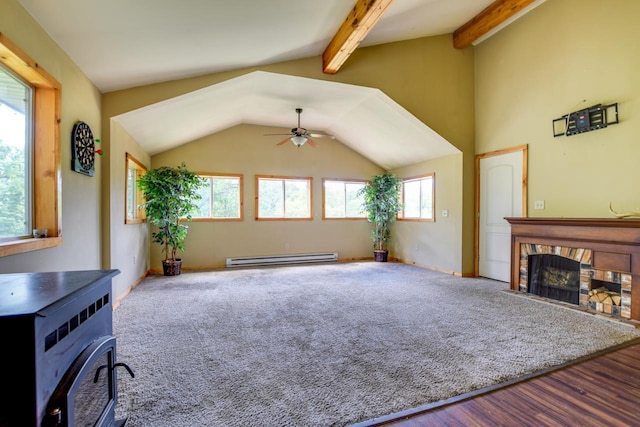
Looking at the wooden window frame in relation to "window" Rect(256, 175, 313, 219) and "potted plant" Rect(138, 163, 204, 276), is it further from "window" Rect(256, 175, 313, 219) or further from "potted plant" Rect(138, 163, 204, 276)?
"potted plant" Rect(138, 163, 204, 276)

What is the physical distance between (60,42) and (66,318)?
2.64 meters

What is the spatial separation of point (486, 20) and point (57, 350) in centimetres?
617

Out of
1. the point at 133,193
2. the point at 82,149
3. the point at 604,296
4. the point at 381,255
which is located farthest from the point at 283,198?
the point at 604,296

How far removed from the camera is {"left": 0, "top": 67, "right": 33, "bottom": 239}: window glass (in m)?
2.01

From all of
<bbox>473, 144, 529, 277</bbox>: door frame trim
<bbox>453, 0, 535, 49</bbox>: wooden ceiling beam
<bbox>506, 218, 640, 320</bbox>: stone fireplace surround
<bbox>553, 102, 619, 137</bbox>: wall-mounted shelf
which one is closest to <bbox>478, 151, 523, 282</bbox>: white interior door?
<bbox>473, 144, 529, 277</bbox>: door frame trim

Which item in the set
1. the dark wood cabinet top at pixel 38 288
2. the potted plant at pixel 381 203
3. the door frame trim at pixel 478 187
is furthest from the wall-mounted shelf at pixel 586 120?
the dark wood cabinet top at pixel 38 288

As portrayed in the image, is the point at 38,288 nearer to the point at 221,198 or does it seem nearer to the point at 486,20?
the point at 221,198

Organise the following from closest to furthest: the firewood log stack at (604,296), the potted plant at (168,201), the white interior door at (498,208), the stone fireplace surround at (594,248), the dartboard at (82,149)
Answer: the dartboard at (82,149) < the stone fireplace surround at (594,248) < the firewood log stack at (604,296) < the white interior door at (498,208) < the potted plant at (168,201)

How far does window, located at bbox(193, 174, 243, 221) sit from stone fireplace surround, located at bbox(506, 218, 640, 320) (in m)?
5.22

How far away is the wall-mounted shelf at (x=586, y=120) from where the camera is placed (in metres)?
3.61

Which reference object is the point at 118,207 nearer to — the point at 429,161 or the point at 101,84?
the point at 101,84

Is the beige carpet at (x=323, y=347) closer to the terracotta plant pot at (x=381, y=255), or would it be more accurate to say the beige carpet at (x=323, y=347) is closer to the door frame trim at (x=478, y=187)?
the door frame trim at (x=478, y=187)

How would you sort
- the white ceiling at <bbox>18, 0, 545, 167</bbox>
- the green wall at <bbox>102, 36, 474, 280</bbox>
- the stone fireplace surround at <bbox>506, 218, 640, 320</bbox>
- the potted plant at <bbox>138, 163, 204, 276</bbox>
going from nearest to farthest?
1. the white ceiling at <bbox>18, 0, 545, 167</bbox>
2. the stone fireplace surround at <bbox>506, 218, 640, 320</bbox>
3. the green wall at <bbox>102, 36, 474, 280</bbox>
4. the potted plant at <bbox>138, 163, 204, 276</bbox>

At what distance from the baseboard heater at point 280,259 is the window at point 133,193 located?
2.01 metres
